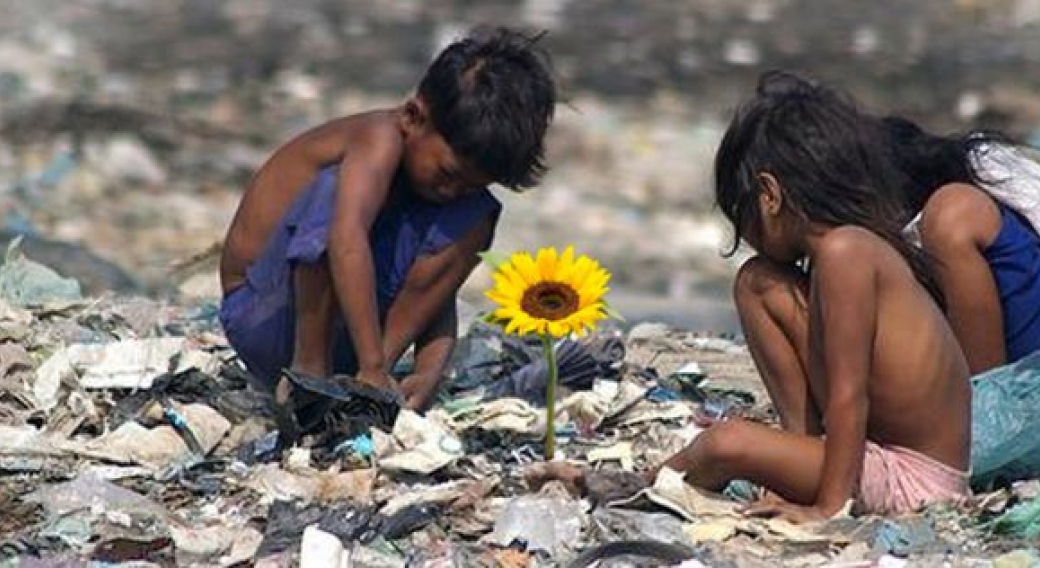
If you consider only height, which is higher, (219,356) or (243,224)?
(243,224)

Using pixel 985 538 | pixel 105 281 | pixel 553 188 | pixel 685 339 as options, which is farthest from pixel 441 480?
pixel 553 188

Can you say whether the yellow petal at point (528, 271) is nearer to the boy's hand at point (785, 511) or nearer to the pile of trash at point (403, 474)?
the pile of trash at point (403, 474)

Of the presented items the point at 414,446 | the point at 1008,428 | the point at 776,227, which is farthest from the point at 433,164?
the point at 1008,428

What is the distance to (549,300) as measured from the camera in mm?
4238

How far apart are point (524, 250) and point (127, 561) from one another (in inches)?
172

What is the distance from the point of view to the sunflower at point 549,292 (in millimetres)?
4219

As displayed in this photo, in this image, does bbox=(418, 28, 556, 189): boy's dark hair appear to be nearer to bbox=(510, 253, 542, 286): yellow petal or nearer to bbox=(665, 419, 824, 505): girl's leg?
bbox=(510, 253, 542, 286): yellow petal

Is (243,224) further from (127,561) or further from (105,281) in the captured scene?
(105,281)

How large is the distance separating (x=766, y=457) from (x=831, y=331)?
25 cm

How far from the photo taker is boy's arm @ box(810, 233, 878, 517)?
402 cm

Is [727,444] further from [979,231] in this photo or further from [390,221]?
[390,221]

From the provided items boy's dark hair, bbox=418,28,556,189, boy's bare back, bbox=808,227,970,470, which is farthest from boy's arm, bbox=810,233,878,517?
boy's dark hair, bbox=418,28,556,189

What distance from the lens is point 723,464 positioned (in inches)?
161

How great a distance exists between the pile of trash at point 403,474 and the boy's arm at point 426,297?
91 millimetres
